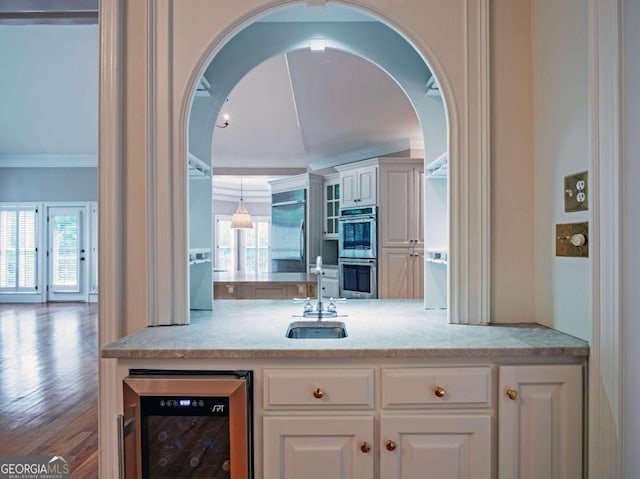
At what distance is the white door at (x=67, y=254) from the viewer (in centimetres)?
761

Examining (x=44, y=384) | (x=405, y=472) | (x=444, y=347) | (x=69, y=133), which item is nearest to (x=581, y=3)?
(x=444, y=347)

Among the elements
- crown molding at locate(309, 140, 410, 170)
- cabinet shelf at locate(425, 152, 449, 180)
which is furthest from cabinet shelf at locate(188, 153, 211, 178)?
crown molding at locate(309, 140, 410, 170)

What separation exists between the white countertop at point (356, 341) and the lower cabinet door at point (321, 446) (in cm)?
23

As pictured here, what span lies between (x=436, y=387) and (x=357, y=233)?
381 centimetres

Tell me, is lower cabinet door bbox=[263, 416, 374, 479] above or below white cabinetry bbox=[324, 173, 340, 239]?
below

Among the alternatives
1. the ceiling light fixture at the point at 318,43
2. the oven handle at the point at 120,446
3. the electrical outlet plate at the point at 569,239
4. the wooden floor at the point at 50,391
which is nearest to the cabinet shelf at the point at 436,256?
the electrical outlet plate at the point at 569,239

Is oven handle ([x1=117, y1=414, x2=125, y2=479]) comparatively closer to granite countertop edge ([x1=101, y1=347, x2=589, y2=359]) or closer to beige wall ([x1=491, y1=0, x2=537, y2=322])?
granite countertop edge ([x1=101, y1=347, x2=589, y2=359])

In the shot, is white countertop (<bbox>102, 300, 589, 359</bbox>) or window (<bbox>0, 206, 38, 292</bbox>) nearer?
white countertop (<bbox>102, 300, 589, 359</bbox>)

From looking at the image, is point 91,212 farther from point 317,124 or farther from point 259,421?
point 259,421

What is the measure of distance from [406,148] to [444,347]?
13.6 feet

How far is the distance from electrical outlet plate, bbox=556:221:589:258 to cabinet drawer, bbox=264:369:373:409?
3.11ft

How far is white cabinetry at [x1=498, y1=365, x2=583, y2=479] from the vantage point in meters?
1.41

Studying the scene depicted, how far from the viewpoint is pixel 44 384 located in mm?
3393

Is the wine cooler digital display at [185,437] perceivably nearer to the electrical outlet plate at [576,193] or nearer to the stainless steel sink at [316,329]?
the stainless steel sink at [316,329]
